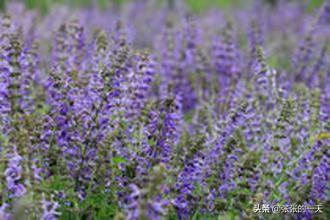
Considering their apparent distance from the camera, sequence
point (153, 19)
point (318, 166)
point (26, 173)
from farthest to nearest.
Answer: point (153, 19) → point (318, 166) → point (26, 173)

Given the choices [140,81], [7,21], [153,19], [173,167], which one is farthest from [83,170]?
[153,19]

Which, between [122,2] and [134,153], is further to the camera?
[122,2]

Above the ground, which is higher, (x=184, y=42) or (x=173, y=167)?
(x=184, y=42)

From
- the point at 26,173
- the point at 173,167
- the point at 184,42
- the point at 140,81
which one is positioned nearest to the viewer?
the point at 26,173

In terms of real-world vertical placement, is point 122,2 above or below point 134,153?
above

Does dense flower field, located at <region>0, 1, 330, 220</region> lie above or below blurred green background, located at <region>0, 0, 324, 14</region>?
below

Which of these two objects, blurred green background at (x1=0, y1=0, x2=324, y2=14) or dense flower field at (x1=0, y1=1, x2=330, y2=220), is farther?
blurred green background at (x1=0, y1=0, x2=324, y2=14)

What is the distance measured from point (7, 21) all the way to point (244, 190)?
2285 millimetres

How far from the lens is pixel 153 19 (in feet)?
47.9

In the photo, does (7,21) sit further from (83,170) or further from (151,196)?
(151,196)

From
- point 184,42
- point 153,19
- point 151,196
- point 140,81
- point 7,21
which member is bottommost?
point 151,196

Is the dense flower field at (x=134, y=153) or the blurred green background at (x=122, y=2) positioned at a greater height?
the blurred green background at (x=122, y=2)

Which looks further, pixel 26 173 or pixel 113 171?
pixel 113 171

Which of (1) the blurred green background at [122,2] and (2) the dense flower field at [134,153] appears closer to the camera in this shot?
(2) the dense flower field at [134,153]
